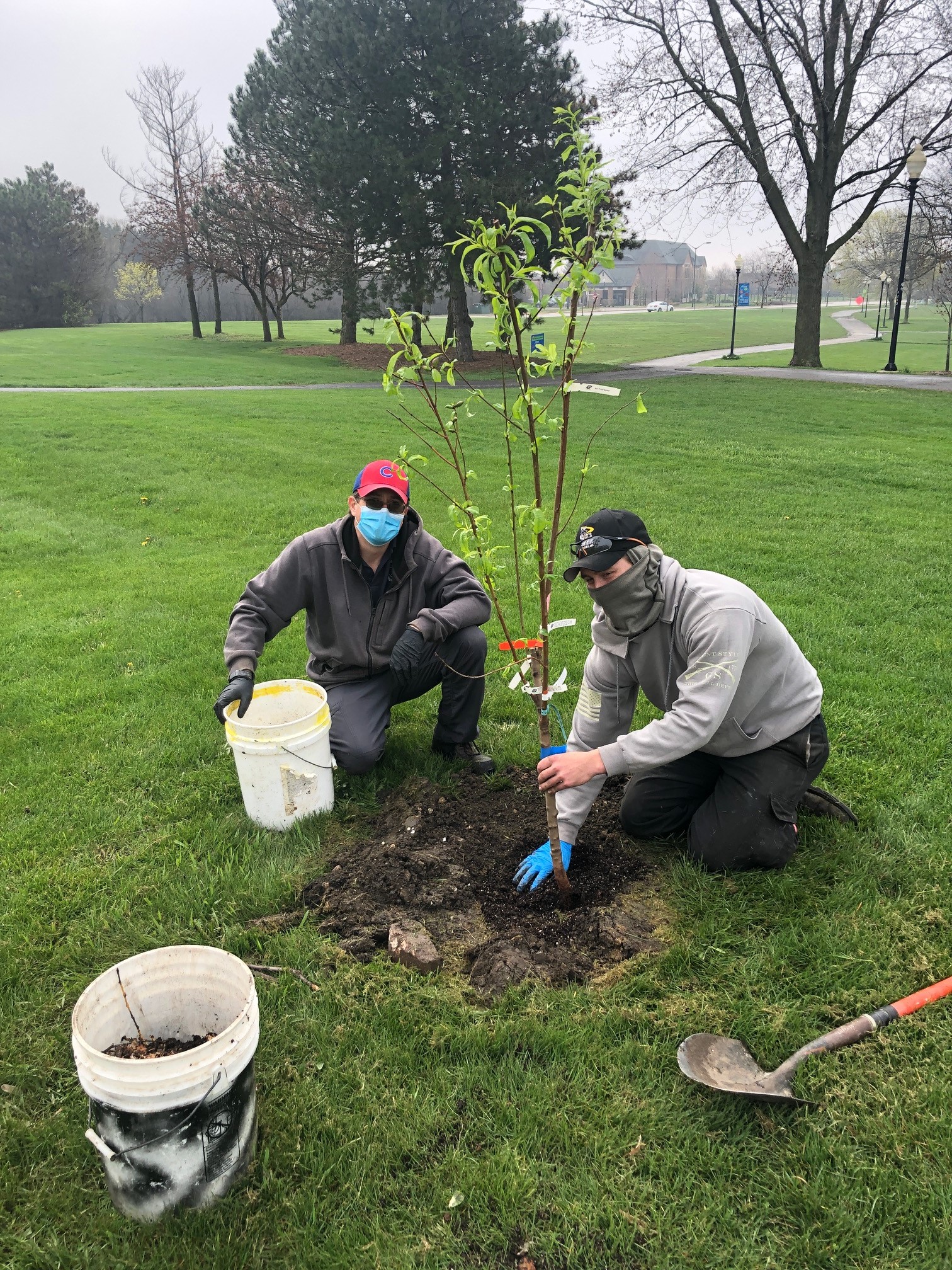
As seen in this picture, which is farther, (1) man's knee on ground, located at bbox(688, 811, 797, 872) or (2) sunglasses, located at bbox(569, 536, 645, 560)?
(1) man's knee on ground, located at bbox(688, 811, 797, 872)

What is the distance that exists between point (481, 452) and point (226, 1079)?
34.3ft

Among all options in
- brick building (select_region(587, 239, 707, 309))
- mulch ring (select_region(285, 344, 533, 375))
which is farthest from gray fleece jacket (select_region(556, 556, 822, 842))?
brick building (select_region(587, 239, 707, 309))

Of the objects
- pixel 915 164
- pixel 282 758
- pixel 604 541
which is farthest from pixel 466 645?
pixel 915 164

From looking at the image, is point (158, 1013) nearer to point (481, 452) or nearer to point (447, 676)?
point (447, 676)

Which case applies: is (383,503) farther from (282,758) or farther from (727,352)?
(727,352)

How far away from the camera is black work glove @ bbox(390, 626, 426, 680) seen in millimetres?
3510

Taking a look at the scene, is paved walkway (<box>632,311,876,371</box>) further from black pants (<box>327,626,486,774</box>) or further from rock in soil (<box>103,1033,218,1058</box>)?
rock in soil (<box>103,1033,218,1058</box>)

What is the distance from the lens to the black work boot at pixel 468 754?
3863mm

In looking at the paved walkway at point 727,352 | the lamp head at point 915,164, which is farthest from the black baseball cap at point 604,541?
the paved walkway at point 727,352

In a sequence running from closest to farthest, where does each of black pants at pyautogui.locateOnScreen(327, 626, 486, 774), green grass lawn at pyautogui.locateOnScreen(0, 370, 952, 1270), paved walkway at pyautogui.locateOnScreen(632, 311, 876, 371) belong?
green grass lawn at pyautogui.locateOnScreen(0, 370, 952, 1270)
black pants at pyautogui.locateOnScreen(327, 626, 486, 774)
paved walkway at pyautogui.locateOnScreen(632, 311, 876, 371)

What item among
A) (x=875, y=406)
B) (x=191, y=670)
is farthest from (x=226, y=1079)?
(x=875, y=406)

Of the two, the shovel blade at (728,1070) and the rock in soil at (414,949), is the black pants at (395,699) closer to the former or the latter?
the rock in soil at (414,949)

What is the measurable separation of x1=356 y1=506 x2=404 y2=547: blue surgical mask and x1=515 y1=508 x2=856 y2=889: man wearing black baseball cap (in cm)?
99

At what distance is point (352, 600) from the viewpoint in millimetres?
3758
